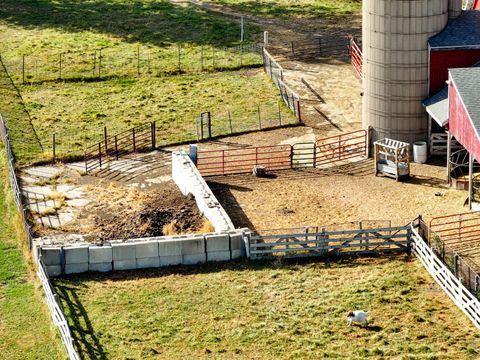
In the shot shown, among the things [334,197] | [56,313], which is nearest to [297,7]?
[334,197]

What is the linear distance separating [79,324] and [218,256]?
21.5 feet

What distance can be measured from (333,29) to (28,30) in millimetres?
20072

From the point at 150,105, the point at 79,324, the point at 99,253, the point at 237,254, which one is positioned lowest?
the point at 79,324

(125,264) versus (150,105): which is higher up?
(150,105)

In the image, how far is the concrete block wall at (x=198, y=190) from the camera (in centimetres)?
4893

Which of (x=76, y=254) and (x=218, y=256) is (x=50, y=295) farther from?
(x=218, y=256)

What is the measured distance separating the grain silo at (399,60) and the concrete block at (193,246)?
557 inches

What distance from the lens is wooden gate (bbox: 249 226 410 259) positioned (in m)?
46.9

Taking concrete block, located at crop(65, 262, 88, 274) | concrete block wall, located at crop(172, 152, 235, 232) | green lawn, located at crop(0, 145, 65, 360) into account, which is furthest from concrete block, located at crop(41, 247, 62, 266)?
concrete block wall, located at crop(172, 152, 235, 232)

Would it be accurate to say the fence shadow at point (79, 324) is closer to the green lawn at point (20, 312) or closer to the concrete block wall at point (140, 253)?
the green lawn at point (20, 312)

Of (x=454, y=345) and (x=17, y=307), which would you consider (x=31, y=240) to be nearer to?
(x=17, y=307)

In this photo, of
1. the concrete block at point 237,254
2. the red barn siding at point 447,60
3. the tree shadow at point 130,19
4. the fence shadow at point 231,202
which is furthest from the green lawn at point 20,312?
the tree shadow at point 130,19

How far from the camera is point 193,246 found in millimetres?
46750

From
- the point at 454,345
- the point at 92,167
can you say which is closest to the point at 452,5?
the point at 92,167
